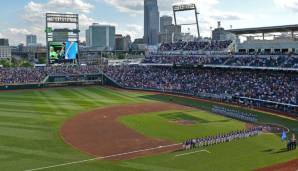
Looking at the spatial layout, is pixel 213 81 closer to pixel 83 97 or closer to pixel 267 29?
pixel 267 29

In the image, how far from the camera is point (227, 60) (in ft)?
208

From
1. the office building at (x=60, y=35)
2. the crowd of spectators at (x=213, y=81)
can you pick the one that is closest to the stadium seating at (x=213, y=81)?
the crowd of spectators at (x=213, y=81)

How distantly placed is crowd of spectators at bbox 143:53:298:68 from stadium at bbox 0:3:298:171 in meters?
0.22

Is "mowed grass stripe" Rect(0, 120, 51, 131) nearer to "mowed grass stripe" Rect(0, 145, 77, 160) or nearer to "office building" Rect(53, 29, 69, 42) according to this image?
"mowed grass stripe" Rect(0, 145, 77, 160)

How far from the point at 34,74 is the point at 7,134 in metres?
42.5

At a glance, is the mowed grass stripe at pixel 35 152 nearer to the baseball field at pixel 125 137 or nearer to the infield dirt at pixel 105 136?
the baseball field at pixel 125 137

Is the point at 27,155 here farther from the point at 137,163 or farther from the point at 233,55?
the point at 233,55

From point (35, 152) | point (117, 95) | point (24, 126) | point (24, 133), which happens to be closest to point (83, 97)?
point (117, 95)

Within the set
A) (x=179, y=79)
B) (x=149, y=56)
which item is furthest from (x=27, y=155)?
(x=149, y=56)

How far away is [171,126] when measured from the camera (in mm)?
36438

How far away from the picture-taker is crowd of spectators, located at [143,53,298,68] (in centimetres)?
5303

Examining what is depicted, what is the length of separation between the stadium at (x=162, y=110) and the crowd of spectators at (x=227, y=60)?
0.22 meters

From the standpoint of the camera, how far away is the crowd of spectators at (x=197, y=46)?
6975cm

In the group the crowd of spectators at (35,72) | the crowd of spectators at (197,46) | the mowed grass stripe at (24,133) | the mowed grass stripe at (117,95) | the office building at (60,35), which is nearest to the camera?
the mowed grass stripe at (24,133)
